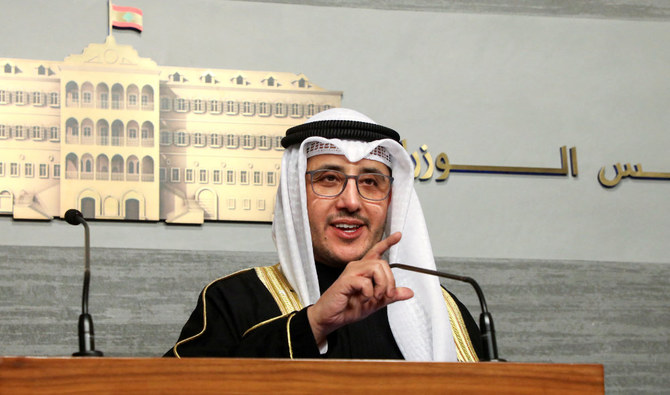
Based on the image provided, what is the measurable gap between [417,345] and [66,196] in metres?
→ 1.85

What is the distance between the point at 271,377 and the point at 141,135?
2465 millimetres

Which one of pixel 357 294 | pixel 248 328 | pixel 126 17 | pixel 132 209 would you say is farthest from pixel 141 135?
pixel 357 294

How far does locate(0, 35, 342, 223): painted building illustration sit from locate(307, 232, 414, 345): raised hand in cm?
173

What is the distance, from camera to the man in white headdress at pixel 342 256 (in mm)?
2148

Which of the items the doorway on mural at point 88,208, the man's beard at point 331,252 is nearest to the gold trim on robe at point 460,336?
the man's beard at point 331,252

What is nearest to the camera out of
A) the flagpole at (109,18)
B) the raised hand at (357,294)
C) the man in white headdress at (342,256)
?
the raised hand at (357,294)

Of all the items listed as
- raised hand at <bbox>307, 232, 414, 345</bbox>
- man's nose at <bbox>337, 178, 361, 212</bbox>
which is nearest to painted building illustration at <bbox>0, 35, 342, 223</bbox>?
man's nose at <bbox>337, 178, 361, 212</bbox>

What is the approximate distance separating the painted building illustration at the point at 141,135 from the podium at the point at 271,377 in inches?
89.9

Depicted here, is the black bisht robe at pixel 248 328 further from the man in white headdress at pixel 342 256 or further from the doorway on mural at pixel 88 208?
the doorway on mural at pixel 88 208

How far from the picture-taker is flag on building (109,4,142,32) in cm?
345

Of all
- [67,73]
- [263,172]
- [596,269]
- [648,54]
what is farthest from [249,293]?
[648,54]

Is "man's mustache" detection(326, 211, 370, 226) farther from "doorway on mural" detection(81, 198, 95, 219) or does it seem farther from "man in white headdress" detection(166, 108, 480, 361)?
"doorway on mural" detection(81, 198, 95, 219)

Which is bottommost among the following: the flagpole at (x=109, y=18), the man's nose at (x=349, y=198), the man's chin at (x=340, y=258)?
the man's chin at (x=340, y=258)

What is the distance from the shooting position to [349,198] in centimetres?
228
